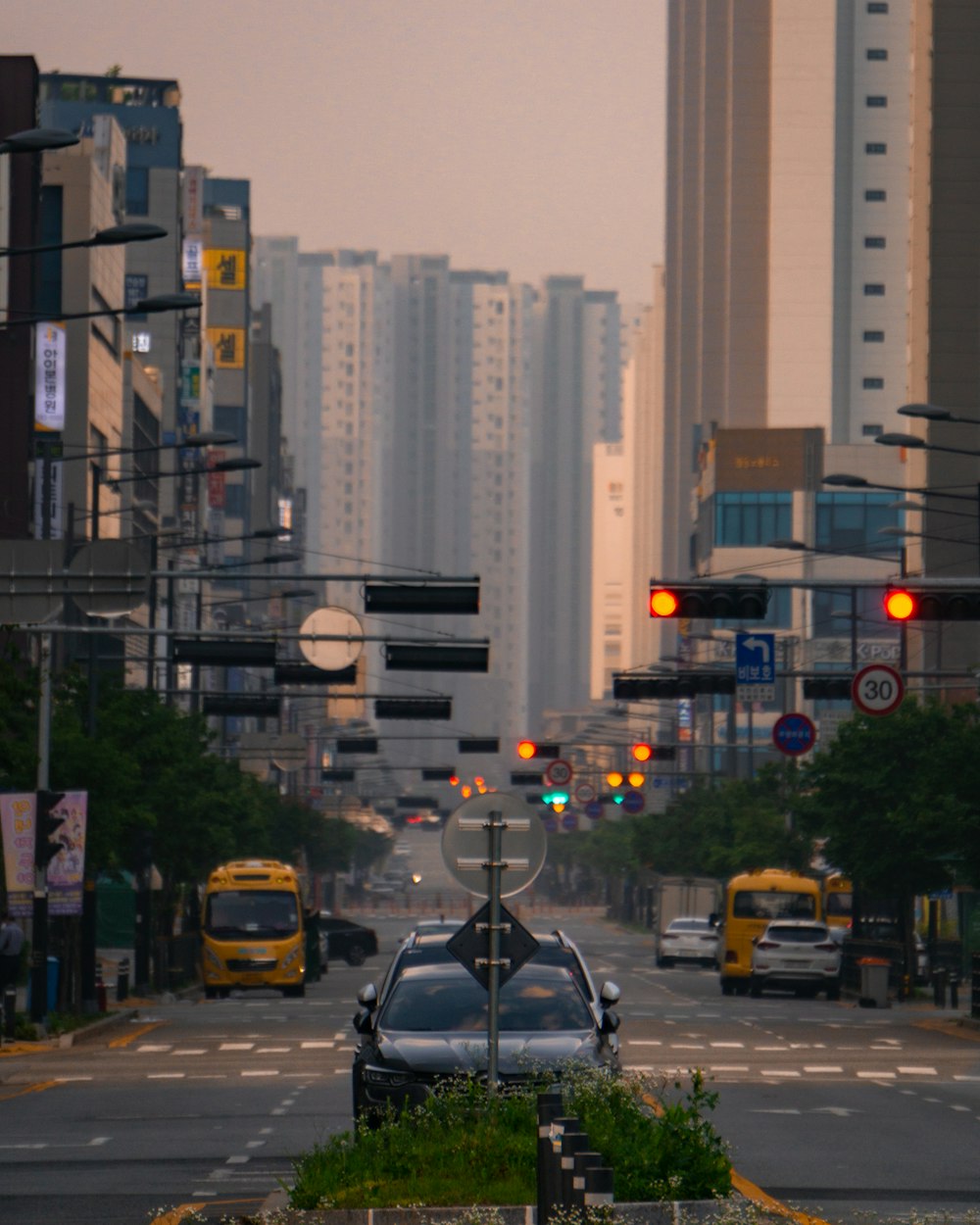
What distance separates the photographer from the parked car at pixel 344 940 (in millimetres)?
82375

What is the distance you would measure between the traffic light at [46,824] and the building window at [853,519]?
12175 centimetres

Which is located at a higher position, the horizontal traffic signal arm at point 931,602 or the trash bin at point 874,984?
the horizontal traffic signal arm at point 931,602

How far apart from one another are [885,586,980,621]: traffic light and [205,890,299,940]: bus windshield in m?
29.4

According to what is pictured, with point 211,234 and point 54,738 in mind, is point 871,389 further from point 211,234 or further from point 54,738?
point 54,738

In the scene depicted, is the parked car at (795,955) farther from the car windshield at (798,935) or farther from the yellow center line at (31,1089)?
the yellow center line at (31,1089)

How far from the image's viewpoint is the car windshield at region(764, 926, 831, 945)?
5800 centimetres

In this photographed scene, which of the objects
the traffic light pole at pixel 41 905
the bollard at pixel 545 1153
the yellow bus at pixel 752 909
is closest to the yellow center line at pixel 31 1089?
the traffic light pole at pixel 41 905

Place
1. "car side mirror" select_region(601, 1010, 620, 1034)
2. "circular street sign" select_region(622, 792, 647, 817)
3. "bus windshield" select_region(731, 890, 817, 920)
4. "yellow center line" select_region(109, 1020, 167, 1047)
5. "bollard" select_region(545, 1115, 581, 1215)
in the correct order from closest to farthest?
"bollard" select_region(545, 1115, 581, 1215)
"car side mirror" select_region(601, 1010, 620, 1034)
"yellow center line" select_region(109, 1020, 167, 1047)
"bus windshield" select_region(731, 890, 817, 920)
"circular street sign" select_region(622, 792, 647, 817)

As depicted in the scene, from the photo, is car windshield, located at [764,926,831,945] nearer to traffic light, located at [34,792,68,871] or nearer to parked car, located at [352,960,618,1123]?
traffic light, located at [34,792,68,871]

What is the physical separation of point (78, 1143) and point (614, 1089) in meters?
7.16

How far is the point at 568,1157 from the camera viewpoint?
11258 mm

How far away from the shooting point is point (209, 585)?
179 m

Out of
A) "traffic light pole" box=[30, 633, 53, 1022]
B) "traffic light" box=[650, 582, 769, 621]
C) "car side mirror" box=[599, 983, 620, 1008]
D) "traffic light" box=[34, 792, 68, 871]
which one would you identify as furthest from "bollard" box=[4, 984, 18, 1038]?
"car side mirror" box=[599, 983, 620, 1008]

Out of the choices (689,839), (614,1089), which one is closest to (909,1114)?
(614,1089)
